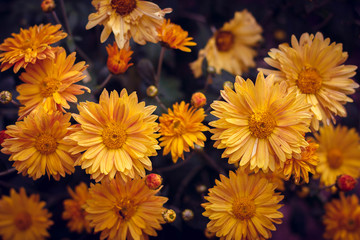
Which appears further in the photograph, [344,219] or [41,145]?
[344,219]

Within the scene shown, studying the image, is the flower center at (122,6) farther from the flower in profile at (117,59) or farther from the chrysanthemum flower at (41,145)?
the chrysanthemum flower at (41,145)

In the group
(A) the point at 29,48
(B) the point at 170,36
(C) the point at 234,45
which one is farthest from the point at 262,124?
(A) the point at 29,48

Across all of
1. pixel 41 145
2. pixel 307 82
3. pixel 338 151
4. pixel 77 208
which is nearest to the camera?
pixel 41 145

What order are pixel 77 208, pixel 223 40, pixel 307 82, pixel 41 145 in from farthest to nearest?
pixel 223 40, pixel 77 208, pixel 307 82, pixel 41 145

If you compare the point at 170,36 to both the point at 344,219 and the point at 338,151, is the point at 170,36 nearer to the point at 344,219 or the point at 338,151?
the point at 338,151

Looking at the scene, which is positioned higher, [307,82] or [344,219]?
[307,82]

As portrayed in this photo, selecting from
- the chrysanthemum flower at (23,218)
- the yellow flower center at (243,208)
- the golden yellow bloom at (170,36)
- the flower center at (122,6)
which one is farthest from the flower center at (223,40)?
the chrysanthemum flower at (23,218)
